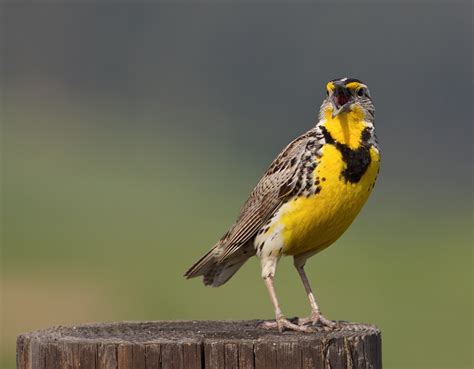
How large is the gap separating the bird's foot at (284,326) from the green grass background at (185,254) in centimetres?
730

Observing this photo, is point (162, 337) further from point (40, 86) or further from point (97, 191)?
point (40, 86)

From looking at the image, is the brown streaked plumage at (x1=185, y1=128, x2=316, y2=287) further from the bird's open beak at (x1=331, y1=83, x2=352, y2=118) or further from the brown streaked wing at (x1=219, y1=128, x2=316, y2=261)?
the bird's open beak at (x1=331, y1=83, x2=352, y2=118)

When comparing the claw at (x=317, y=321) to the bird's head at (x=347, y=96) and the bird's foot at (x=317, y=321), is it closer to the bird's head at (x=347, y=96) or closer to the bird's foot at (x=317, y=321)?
the bird's foot at (x=317, y=321)

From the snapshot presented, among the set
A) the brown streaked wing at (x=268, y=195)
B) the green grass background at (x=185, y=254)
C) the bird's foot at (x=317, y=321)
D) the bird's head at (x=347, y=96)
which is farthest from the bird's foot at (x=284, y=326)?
the green grass background at (x=185, y=254)

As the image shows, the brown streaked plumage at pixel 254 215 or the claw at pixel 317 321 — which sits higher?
the brown streaked plumage at pixel 254 215

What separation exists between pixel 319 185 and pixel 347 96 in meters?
0.40

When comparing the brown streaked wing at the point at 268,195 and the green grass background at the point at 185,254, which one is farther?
the green grass background at the point at 185,254

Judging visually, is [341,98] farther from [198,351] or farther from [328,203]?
[198,351]

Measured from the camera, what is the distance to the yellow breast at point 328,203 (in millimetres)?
5891

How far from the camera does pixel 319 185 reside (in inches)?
232

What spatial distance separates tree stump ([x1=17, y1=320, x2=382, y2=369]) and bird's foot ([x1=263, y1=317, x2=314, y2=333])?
42 centimetres

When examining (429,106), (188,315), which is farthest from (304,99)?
(188,315)

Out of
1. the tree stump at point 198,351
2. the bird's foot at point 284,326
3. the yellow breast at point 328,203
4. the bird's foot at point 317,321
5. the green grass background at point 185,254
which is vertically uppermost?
the green grass background at point 185,254

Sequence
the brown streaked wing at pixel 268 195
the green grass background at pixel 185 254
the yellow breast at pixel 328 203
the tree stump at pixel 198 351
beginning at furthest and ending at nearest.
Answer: the green grass background at pixel 185 254 → the brown streaked wing at pixel 268 195 → the yellow breast at pixel 328 203 → the tree stump at pixel 198 351
